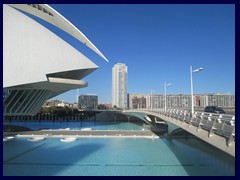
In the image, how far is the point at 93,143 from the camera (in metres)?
21.9

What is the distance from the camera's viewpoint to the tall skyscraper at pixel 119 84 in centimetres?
9906

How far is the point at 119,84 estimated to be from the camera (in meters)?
100

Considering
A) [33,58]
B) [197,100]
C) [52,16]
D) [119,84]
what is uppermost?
[52,16]

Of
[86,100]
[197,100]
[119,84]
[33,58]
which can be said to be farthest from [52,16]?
[86,100]

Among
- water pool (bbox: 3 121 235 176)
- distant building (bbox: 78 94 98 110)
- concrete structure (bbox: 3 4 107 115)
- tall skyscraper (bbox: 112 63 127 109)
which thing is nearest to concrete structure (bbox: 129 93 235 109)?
tall skyscraper (bbox: 112 63 127 109)

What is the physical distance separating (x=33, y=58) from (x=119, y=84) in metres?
77.8

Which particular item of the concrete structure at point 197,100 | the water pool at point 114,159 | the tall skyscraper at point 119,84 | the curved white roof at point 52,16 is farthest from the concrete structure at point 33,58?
the tall skyscraper at point 119,84

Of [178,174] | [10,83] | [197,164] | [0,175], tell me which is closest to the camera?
[0,175]

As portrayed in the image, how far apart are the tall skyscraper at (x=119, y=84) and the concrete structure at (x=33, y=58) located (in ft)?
229

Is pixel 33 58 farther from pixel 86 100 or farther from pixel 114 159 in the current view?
pixel 86 100

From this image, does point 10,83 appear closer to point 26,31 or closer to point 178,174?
point 26,31

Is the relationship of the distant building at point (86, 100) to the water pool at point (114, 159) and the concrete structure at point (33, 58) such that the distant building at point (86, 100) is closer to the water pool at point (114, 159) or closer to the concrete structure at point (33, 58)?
the concrete structure at point (33, 58)
